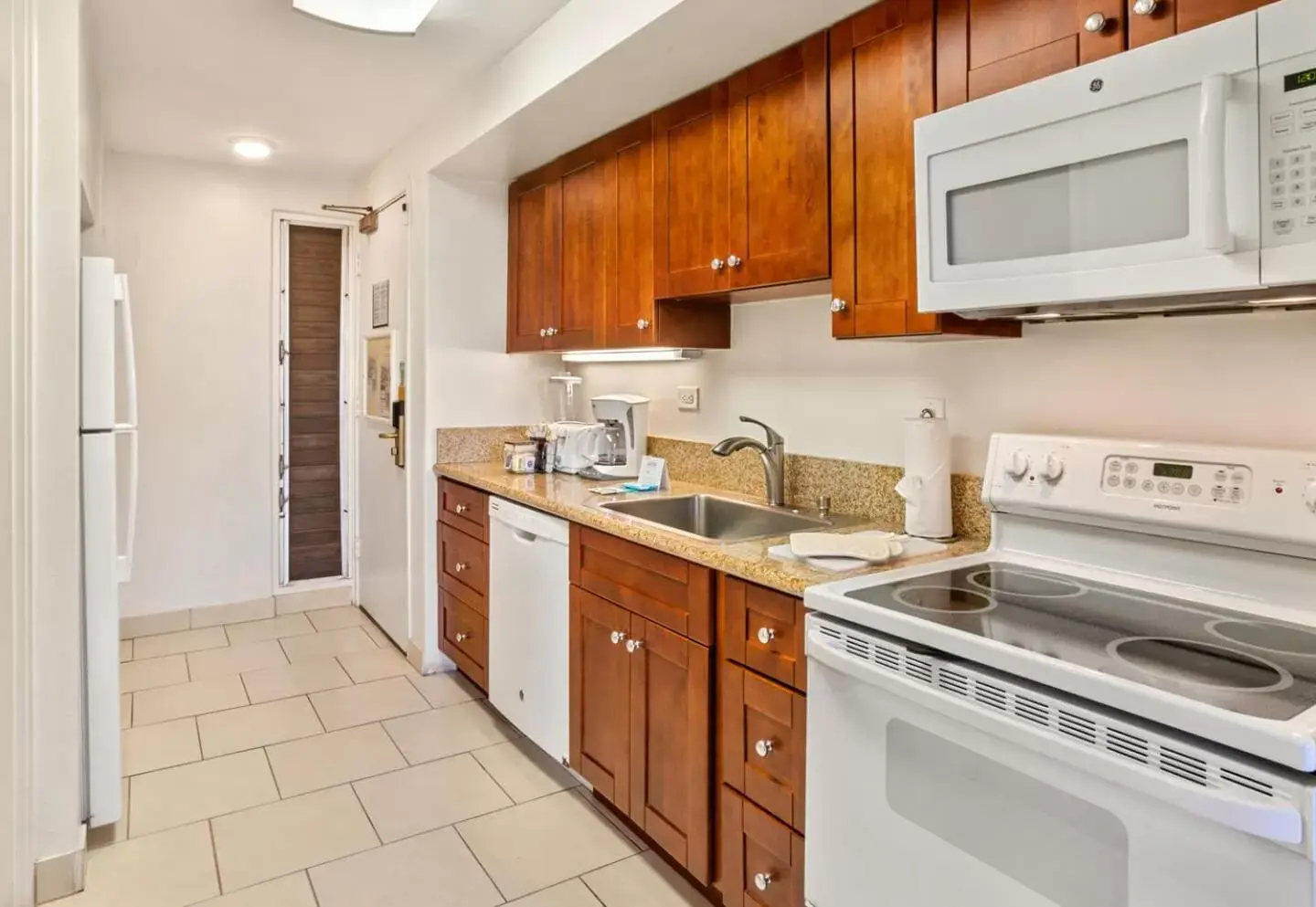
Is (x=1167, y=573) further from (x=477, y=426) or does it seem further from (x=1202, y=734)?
(x=477, y=426)

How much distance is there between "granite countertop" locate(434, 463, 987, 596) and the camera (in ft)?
5.34

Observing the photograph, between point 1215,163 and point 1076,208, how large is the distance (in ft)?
0.73

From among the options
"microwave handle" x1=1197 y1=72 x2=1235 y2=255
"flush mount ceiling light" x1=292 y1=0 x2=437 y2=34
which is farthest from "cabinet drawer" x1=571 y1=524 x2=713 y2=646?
"flush mount ceiling light" x1=292 y1=0 x2=437 y2=34

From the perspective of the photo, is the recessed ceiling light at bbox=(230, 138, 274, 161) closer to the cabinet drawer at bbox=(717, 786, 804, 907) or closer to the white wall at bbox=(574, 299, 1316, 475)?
the white wall at bbox=(574, 299, 1316, 475)

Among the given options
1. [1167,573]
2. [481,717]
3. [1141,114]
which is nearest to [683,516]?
[481,717]

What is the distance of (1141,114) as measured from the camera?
1223mm

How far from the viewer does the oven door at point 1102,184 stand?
1127mm

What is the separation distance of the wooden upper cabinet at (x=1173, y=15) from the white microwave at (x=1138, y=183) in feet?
0.38

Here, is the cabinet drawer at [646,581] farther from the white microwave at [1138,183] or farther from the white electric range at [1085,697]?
the white microwave at [1138,183]

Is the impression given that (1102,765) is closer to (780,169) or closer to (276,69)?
(780,169)

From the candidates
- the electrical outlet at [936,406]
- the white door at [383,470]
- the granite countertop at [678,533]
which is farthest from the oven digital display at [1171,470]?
the white door at [383,470]

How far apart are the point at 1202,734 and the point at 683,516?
5.89ft

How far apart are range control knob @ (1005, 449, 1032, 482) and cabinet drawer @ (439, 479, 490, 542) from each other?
1.82 m

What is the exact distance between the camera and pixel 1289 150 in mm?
1081
